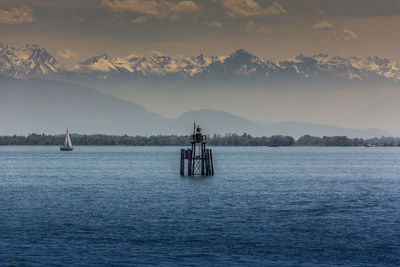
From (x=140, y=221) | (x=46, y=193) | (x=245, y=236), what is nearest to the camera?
(x=245, y=236)

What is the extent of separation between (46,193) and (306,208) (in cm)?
3104

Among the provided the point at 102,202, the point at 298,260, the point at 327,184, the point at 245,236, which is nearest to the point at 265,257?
the point at 298,260

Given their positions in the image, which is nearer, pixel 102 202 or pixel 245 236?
pixel 245 236

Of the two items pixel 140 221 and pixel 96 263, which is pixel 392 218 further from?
pixel 96 263

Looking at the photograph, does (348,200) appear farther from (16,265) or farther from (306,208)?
(16,265)

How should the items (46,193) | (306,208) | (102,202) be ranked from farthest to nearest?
(46,193), (102,202), (306,208)

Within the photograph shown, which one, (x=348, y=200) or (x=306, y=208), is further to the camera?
(x=348, y=200)

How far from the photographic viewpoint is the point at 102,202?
62094 mm

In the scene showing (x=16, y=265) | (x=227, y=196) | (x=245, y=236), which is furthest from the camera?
(x=227, y=196)

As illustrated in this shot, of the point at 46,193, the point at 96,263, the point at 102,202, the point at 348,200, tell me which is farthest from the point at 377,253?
the point at 46,193

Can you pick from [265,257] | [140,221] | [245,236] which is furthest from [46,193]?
[265,257]

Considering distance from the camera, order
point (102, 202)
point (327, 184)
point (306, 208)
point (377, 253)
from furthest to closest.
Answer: point (327, 184) < point (102, 202) < point (306, 208) < point (377, 253)

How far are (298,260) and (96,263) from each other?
11.7 meters

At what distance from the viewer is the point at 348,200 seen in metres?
64.1
